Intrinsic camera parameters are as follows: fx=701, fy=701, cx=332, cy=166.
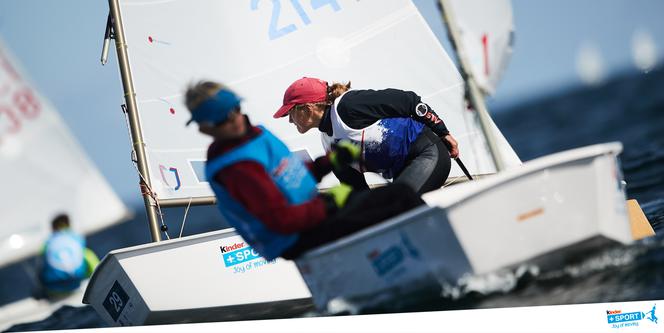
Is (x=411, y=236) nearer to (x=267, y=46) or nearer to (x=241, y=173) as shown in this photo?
(x=241, y=173)

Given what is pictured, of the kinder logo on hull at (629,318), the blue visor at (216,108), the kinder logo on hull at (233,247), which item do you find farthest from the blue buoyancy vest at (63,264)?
the kinder logo on hull at (629,318)

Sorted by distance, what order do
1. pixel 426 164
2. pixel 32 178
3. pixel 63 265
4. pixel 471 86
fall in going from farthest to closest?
pixel 32 178 < pixel 63 265 < pixel 471 86 < pixel 426 164

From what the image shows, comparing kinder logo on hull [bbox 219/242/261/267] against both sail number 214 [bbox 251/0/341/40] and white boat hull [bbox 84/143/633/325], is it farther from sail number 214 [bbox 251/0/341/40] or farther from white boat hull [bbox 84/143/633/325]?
sail number 214 [bbox 251/0/341/40]

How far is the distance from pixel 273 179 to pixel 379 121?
740mm

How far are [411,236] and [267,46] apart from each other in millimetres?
1704

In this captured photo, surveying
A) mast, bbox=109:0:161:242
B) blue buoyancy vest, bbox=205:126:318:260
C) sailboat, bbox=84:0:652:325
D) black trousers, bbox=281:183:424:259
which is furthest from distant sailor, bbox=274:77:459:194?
mast, bbox=109:0:161:242

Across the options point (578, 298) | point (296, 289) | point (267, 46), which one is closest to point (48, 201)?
point (267, 46)

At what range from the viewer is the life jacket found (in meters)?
2.48

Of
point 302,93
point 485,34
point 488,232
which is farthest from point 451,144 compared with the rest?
point 488,232

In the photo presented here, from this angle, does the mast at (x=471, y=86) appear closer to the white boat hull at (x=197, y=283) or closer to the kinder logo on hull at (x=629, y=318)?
the kinder logo on hull at (x=629, y=318)

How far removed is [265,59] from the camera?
3367 mm

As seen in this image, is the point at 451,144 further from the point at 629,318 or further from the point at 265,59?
the point at 265,59

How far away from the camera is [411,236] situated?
1.93 metres

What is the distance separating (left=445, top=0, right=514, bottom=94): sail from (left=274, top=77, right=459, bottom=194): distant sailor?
13.5 inches
